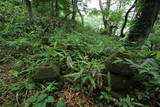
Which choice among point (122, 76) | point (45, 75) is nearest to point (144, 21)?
point (122, 76)

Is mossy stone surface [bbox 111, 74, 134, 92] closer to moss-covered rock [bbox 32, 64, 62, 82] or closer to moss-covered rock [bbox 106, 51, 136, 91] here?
moss-covered rock [bbox 106, 51, 136, 91]

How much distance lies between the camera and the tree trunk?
269 cm

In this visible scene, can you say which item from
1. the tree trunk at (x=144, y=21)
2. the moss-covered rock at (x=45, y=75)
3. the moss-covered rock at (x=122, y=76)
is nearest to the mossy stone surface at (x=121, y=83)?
the moss-covered rock at (x=122, y=76)

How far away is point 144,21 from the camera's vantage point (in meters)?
2.81

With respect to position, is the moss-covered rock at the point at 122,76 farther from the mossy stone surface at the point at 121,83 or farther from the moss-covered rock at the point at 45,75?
the moss-covered rock at the point at 45,75

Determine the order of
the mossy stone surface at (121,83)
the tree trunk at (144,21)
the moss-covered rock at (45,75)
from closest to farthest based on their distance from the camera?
the mossy stone surface at (121,83)
the moss-covered rock at (45,75)
the tree trunk at (144,21)

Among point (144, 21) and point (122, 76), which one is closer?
point (122, 76)

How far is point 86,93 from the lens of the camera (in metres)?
1.57

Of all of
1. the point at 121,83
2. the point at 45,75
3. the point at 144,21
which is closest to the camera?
the point at 121,83

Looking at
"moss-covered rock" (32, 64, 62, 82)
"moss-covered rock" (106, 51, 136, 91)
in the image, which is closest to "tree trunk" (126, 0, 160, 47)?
"moss-covered rock" (106, 51, 136, 91)

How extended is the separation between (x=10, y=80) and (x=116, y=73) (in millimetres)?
1950

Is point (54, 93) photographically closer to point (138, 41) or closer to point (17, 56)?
point (17, 56)

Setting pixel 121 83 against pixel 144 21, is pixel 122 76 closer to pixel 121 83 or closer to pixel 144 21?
pixel 121 83

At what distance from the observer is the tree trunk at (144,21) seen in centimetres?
269
